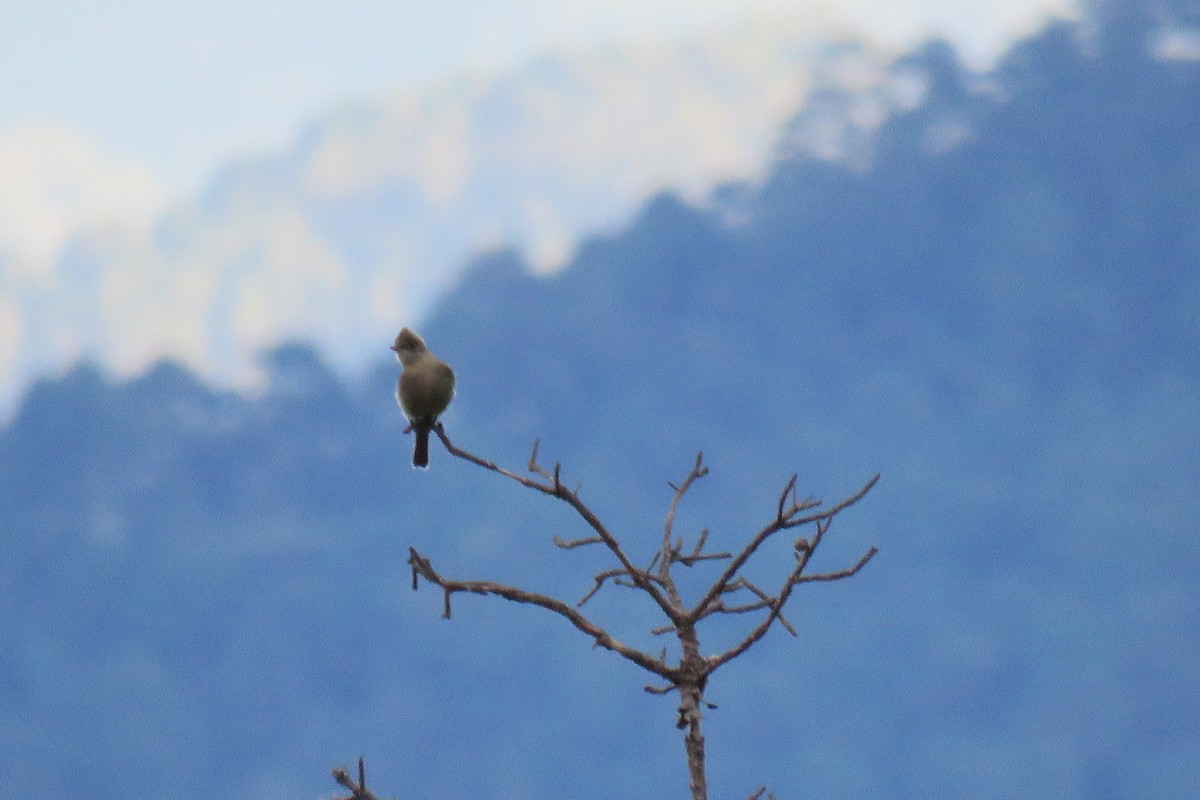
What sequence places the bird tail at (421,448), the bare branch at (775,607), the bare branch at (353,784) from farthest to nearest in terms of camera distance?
the bird tail at (421,448)
the bare branch at (775,607)
the bare branch at (353,784)

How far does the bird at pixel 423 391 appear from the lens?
5.31 m

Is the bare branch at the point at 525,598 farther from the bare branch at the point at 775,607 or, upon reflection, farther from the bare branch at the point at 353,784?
the bare branch at the point at 353,784

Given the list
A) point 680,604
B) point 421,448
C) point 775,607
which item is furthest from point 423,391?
point 775,607

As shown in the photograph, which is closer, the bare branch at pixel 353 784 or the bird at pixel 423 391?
the bare branch at pixel 353 784

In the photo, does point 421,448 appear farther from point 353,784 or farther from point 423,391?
point 353,784

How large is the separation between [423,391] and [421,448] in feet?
0.79

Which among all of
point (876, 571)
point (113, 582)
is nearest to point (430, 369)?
point (876, 571)

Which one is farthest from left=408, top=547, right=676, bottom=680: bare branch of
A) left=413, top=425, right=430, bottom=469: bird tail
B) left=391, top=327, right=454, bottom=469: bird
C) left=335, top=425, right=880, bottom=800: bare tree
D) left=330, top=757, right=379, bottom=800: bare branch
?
left=391, top=327, right=454, bottom=469: bird

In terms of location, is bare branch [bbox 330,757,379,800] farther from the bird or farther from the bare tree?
the bird

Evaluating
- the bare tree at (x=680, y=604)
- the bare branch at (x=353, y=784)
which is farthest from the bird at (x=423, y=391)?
the bare branch at (x=353, y=784)

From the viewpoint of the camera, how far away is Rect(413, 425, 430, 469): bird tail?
5.23 metres

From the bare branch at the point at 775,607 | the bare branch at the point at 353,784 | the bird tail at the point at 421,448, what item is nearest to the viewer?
the bare branch at the point at 353,784

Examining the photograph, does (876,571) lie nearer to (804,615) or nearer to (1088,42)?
(804,615)

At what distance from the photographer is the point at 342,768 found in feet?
6.77
